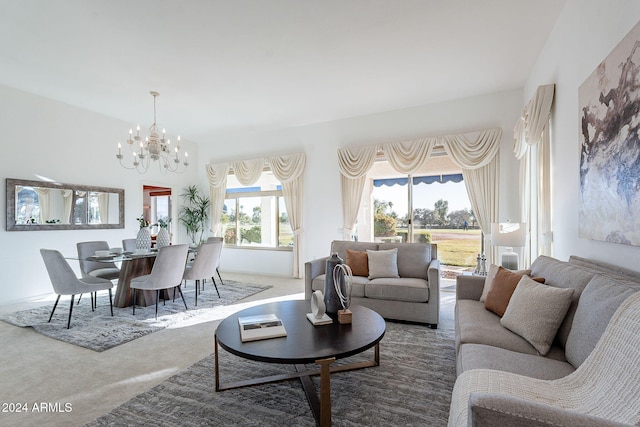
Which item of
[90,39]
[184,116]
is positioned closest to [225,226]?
[184,116]

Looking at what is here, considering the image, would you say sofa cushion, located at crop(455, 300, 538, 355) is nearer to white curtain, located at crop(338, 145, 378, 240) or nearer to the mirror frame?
white curtain, located at crop(338, 145, 378, 240)

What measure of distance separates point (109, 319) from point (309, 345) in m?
2.99

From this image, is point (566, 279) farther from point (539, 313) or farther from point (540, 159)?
point (540, 159)

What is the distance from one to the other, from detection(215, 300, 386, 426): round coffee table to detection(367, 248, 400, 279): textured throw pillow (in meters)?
1.25

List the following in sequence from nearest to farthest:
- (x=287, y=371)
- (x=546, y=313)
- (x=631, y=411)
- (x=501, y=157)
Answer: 1. (x=631, y=411)
2. (x=546, y=313)
3. (x=287, y=371)
4. (x=501, y=157)

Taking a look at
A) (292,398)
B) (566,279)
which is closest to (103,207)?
(292,398)

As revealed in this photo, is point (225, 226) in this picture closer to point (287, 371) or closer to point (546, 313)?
point (287, 371)

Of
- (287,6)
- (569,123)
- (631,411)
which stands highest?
(287,6)

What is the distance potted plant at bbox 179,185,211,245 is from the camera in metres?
6.86

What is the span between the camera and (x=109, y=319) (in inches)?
140

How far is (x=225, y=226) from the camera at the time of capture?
6.98m

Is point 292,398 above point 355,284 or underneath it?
underneath

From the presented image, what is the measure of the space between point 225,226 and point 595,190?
6.40m

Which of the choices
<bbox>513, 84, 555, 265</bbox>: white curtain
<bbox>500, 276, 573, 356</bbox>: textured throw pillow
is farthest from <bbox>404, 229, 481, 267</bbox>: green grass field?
<bbox>500, 276, 573, 356</bbox>: textured throw pillow
